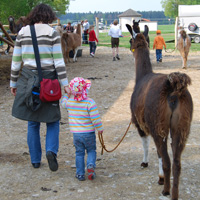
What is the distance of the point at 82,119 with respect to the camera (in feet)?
13.3

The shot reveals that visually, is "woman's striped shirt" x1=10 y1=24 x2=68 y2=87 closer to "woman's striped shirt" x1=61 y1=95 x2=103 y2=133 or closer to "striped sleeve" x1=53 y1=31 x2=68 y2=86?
"striped sleeve" x1=53 y1=31 x2=68 y2=86

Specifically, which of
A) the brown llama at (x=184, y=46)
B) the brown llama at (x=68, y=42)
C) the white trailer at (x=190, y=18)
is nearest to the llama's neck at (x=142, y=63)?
the brown llama at (x=184, y=46)

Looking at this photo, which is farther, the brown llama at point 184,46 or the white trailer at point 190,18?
the white trailer at point 190,18

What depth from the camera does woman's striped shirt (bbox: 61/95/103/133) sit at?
13.1 ft

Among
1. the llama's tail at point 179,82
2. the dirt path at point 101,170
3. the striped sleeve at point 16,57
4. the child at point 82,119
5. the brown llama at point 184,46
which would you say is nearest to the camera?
the llama's tail at point 179,82

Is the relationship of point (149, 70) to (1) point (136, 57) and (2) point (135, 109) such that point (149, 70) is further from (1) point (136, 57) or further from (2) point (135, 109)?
(2) point (135, 109)

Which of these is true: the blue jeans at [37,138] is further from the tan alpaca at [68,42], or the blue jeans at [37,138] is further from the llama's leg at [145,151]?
the tan alpaca at [68,42]

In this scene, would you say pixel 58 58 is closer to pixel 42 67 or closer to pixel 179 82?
pixel 42 67

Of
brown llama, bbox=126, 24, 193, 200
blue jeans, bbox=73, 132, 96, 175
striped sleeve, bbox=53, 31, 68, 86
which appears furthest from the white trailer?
brown llama, bbox=126, 24, 193, 200

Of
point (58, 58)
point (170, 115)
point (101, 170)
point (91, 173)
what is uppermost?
point (58, 58)

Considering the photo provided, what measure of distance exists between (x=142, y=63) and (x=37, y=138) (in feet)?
5.71

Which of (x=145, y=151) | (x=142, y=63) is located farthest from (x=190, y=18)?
(x=145, y=151)

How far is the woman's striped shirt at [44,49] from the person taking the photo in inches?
163

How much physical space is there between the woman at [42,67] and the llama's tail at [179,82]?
4.43 ft
